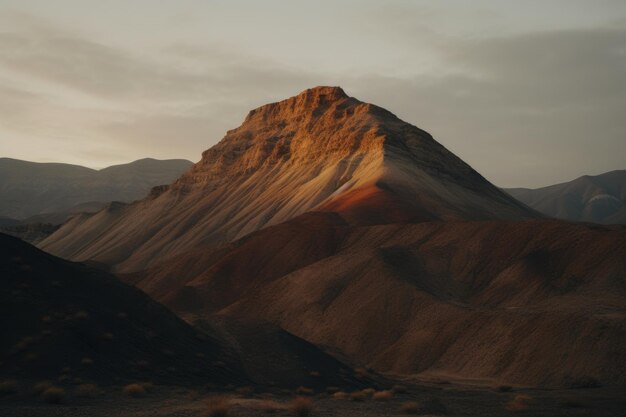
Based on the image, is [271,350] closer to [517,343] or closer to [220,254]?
[517,343]

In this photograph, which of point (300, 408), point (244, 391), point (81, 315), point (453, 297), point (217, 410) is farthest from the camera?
point (453, 297)

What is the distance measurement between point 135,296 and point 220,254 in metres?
40.5

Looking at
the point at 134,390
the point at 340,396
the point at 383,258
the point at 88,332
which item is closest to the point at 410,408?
the point at 340,396

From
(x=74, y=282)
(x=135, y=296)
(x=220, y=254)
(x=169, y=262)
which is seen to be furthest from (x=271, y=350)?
(x=169, y=262)

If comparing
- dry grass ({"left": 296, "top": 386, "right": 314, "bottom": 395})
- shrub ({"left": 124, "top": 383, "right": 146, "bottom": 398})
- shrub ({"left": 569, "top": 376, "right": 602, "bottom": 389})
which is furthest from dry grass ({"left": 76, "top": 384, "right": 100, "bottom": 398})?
shrub ({"left": 569, "top": 376, "right": 602, "bottom": 389})

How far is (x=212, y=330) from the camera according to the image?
35094 mm

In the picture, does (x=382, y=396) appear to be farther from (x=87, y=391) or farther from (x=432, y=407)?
(x=87, y=391)

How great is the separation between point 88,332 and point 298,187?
7439 centimetres

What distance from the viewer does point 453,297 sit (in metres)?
47.8

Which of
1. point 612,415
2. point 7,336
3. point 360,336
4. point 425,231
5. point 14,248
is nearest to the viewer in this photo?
point 612,415

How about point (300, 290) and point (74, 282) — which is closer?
point (74, 282)

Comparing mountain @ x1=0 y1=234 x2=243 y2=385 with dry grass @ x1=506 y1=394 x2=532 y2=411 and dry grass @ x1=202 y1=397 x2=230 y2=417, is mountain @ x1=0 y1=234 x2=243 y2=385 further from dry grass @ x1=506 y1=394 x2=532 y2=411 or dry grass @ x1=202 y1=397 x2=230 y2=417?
dry grass @ x1=506 y1=394 x2=532 y2=411

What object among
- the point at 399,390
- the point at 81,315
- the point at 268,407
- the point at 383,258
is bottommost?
the point at 399,390

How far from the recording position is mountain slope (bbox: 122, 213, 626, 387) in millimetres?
34812
